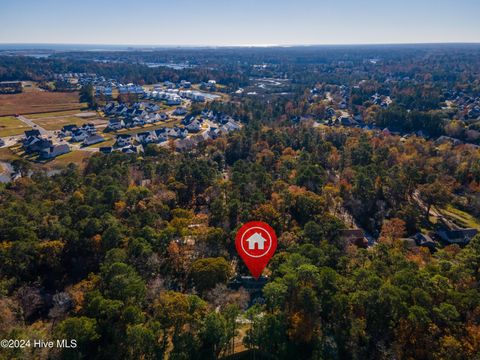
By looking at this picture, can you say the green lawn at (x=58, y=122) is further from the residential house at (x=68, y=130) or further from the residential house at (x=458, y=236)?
the residential house at (x=458, y=236)

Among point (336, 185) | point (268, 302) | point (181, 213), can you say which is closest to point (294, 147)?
point (336, 185)

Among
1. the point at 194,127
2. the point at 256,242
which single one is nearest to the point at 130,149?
the point at 194,127

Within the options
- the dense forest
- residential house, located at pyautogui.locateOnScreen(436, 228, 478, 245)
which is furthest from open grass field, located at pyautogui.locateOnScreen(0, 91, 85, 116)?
residential house, located at pyautogui.locateOnScreen(436, 228, 478, 245)

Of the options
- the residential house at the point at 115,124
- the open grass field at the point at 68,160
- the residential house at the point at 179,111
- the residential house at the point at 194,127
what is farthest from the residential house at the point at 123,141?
the residential house at the point at 179,111

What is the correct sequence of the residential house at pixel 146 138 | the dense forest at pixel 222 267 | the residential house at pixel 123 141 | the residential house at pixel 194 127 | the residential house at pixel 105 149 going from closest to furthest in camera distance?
the dense forest at pixel 222 267 → the residential house at pixel 105 149 → the residential house at pixel 123 141 → the residential house at pixel 146 138 → the residential house at pixel 194 127

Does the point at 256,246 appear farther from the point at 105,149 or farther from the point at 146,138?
the point at 146,138

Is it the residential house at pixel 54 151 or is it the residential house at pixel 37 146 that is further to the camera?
the residential house at pixel 37 146
